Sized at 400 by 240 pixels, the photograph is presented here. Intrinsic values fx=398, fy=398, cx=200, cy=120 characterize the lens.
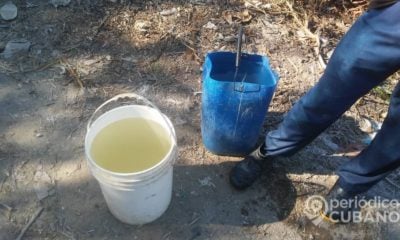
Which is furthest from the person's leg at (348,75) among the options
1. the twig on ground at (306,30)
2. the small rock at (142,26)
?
the small rock at (142,26)

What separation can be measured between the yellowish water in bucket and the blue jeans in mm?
585

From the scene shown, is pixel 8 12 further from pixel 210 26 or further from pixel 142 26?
pixel 210 26

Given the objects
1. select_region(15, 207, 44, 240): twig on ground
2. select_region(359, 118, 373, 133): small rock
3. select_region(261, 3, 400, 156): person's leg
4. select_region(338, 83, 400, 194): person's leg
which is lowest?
select_region(15, 207, 44, 240): twig on ground

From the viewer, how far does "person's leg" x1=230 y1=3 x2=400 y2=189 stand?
1435mm

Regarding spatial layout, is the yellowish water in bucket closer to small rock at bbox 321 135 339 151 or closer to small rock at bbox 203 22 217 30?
small rock at bbox 321 135 339 151

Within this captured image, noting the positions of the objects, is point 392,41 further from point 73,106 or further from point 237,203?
point 73,106

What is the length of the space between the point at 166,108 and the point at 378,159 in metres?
1.31

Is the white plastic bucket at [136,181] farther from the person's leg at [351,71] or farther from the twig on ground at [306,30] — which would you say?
the twig on ground at [306,30]

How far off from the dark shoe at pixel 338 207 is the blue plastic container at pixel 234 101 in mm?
504

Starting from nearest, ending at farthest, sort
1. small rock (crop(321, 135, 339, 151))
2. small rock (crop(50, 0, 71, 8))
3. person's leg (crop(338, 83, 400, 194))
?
1. person's leg (crop(338, 83, 400, 194))
2. small rock (crop(321, 135, 339, 151))
3. small rock (crop(50, 0, 71, 8))

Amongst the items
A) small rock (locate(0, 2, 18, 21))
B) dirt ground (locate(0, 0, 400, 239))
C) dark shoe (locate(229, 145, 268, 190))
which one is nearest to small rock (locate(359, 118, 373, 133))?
dirt ground (locate(0, 0, 400, 239))

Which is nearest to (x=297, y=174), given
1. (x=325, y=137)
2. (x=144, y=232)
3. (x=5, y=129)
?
(x=325, y=137)

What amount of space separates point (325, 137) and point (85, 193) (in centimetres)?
148

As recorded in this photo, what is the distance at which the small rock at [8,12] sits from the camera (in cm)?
295
